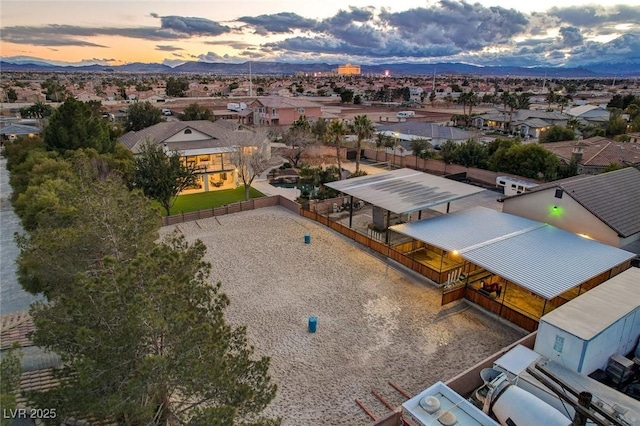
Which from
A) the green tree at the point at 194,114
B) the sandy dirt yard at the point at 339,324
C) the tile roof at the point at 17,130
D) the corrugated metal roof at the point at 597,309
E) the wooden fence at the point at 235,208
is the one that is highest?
the green tree at the point at 194,114

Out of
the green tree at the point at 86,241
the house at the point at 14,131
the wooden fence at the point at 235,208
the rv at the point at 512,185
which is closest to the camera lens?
the green tree at the point at 86,241

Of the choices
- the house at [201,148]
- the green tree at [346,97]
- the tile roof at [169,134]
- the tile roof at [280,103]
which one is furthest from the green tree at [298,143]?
the green tree at [346,97]

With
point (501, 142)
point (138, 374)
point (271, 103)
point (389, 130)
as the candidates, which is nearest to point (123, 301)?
point (138, 374)

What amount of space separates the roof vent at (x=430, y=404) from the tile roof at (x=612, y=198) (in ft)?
48.2

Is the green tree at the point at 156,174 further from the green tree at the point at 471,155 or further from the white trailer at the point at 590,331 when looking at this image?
the green tree at the point at 471,155

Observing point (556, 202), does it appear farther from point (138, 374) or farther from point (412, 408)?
point (138, 374)

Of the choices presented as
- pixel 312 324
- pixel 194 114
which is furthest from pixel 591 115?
pixel 312 324

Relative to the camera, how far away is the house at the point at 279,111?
66.8m

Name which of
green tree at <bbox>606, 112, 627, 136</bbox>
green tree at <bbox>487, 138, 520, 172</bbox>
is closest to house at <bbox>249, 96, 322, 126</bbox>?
green tree at <bbox>487, 138, 520, 172</bbox>

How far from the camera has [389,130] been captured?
5409 centimetres

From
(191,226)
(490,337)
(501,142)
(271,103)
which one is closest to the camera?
(490,337)

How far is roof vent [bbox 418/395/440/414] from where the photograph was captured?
10.1 meters

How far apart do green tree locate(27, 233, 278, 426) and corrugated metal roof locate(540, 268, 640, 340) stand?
395 inches

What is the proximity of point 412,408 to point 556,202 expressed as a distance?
52.4 ft
